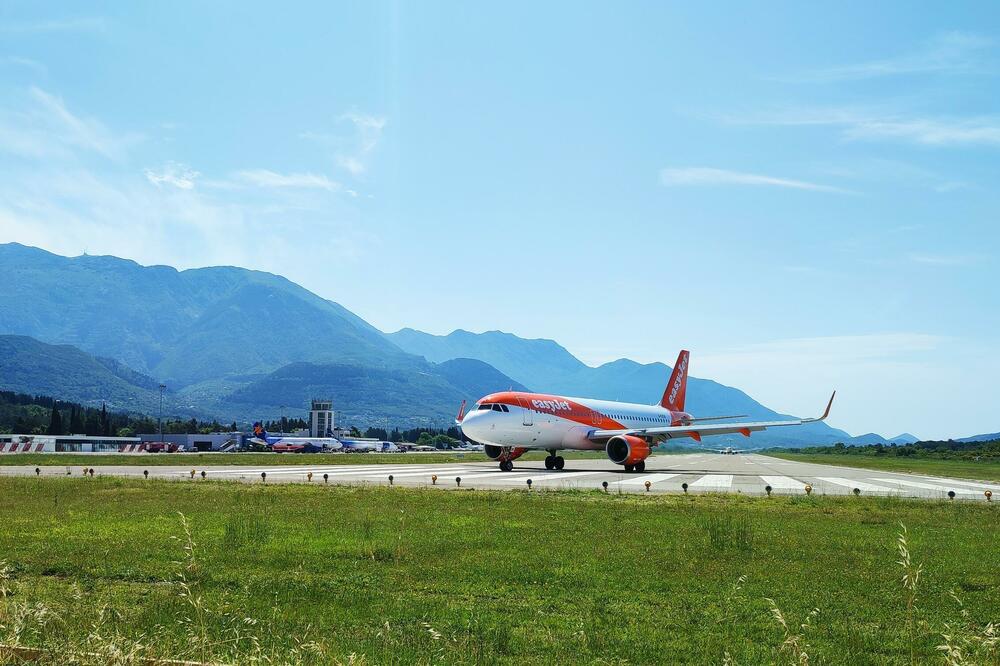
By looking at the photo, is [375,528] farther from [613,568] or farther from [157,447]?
[157,447]

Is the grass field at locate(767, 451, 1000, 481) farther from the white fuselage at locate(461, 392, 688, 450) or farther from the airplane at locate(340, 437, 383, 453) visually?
the airplane at locate(340, 437, 383, 453)

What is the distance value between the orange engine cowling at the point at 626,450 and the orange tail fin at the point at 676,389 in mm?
25800

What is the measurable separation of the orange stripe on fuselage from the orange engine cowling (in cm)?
371

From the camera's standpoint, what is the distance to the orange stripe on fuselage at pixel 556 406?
4491cm

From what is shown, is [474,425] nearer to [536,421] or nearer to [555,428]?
[536,421]

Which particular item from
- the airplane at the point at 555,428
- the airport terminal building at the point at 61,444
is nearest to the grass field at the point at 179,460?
the airport terminal building at the point at 61,444

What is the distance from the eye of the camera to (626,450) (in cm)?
4488

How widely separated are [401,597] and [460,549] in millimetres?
3871

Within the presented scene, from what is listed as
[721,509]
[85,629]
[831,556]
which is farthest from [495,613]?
[721,509]

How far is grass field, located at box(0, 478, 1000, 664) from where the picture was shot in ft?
25.7

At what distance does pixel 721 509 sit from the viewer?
22.0 m

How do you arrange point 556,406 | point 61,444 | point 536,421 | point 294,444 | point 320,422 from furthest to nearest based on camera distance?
1. point 320,422
2. point 294,444
3. point 61,444
4. point 556,406
5. point 536,421

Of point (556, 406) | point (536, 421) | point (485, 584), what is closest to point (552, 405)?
point (556, 406)

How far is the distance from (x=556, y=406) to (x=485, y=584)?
36.2 metres
